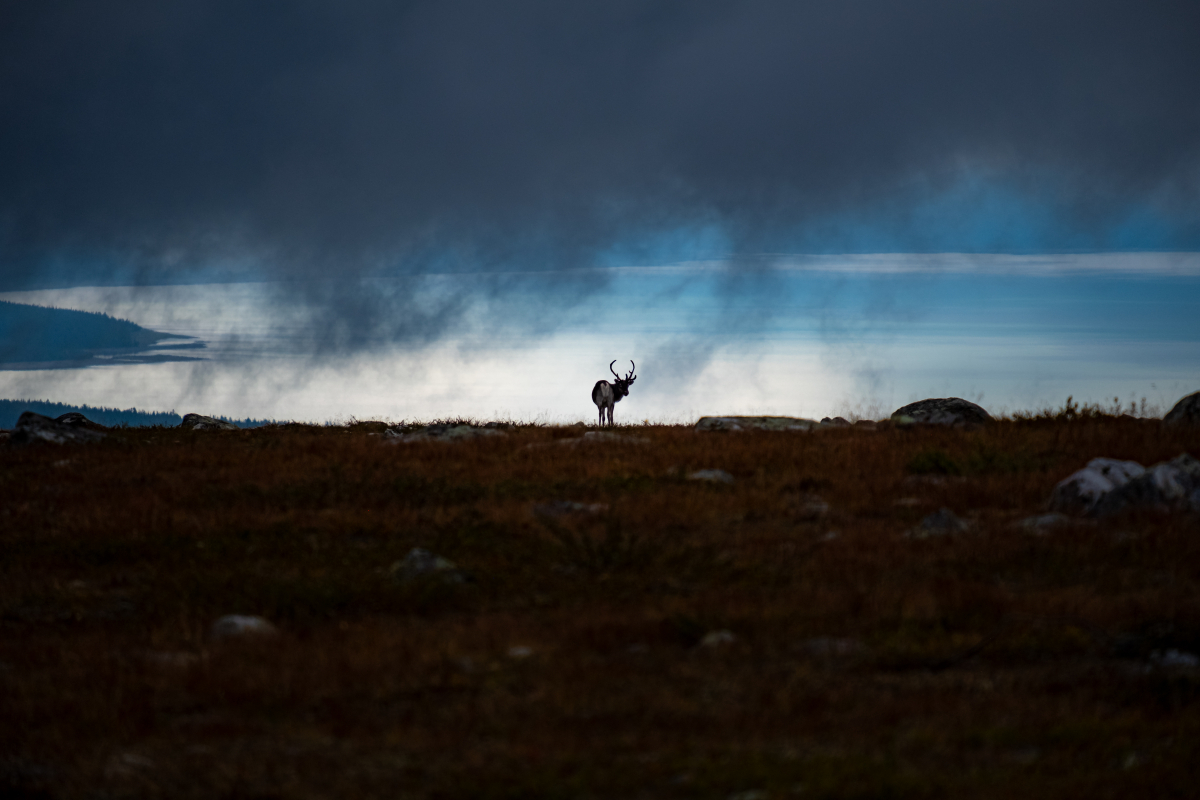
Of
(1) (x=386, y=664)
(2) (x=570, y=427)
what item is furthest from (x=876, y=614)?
(2) (x=570, y=427)

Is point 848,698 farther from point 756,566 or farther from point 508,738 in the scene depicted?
point 756,566

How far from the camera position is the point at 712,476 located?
553 inches

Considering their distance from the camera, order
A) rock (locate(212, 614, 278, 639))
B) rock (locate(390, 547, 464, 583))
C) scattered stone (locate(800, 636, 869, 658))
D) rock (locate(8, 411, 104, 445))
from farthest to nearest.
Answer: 1. rock (locate(8, 411, 104, 445))
2. rock (locate(390, 547, 464, 583))
3. rock (locate(212, 614, 278, 639))
4. scattered stone (locate(800, 636, 869, 658))

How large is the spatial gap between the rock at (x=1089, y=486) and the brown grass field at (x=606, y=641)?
0.38 m

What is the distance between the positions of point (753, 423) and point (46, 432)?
15.3 meters

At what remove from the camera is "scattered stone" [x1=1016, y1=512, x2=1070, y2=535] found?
401 inches

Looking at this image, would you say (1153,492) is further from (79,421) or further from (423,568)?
(79,421)

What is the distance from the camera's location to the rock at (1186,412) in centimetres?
1721

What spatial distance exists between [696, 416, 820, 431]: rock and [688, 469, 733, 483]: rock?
531 centimetres

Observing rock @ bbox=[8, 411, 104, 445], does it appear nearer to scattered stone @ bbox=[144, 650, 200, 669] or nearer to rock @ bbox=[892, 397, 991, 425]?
scattered stone @ bbox=[144, 650, 200, 669]

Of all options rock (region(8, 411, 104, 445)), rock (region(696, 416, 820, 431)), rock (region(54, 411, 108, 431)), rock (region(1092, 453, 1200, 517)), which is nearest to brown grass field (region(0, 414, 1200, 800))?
rock (region(1092, 453, 1200, 517))

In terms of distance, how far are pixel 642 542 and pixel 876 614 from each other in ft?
10.2

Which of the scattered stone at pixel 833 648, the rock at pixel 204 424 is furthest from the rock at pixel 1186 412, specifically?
the rock at pixel 204 424

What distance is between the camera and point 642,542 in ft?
33.4
